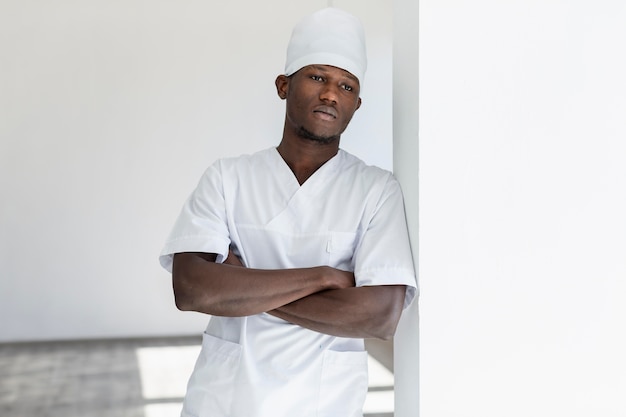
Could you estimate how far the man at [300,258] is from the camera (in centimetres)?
148

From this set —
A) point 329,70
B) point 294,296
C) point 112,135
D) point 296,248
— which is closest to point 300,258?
point 296,248

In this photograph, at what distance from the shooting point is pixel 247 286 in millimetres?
1469

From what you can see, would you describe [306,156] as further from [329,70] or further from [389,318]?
[389,318]

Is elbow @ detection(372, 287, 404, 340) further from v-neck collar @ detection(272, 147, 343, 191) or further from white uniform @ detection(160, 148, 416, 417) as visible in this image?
v-neck collar @ detection(272, 147, 343, 191)

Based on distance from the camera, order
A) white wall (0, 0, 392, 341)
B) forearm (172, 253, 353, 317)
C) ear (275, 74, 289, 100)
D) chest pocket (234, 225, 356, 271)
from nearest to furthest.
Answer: forearm (172, 253, 353, 317)
chest pocket (234, 225, 356, 271)
ear (275, 74, 289, 100)
white wall (0, 0, 392, 341)

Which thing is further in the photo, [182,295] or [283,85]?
[283,85]

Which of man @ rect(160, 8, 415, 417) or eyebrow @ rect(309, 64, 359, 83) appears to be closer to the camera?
man @ rect(160, 8, 415, 417)

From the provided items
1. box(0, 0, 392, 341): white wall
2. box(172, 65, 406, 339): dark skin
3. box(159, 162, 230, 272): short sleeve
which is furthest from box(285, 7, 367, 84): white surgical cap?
box(0, 0, 392, 341): white wall

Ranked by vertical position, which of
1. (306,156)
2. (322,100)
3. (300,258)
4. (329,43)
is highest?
(329,43)

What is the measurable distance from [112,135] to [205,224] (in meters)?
4.35

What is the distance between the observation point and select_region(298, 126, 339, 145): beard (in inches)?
63.9

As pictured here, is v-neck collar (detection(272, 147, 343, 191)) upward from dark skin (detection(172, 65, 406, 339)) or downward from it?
upward

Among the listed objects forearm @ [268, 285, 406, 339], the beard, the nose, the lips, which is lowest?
forearm @ [268, 285, 406, 339]
